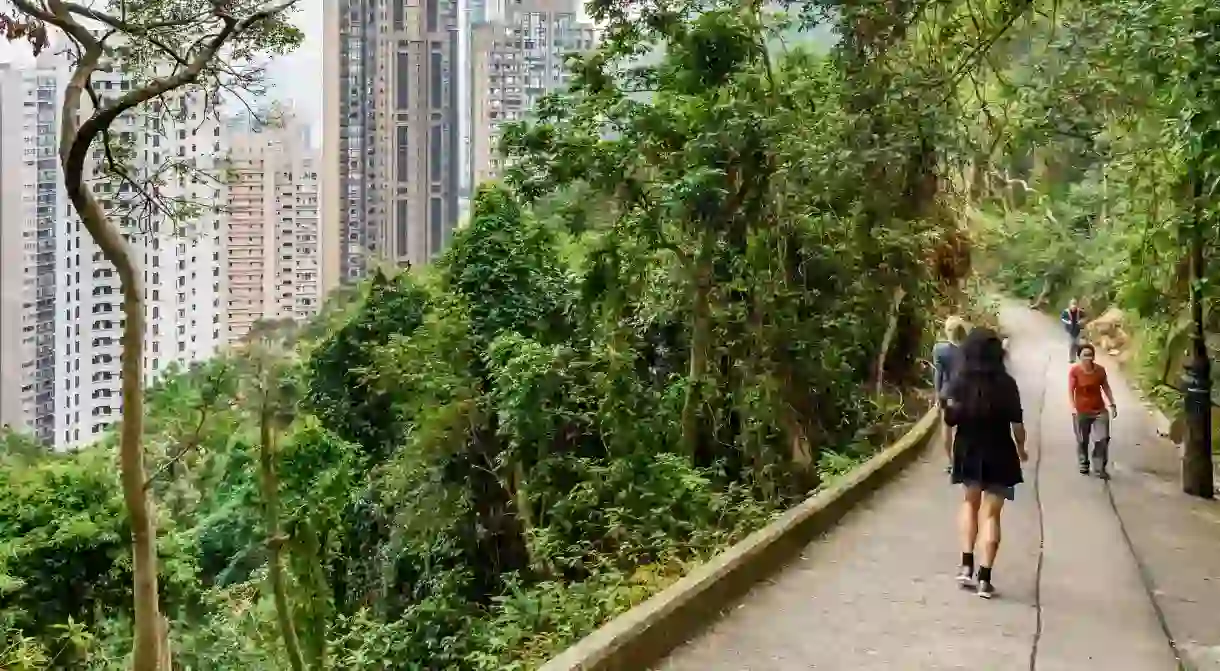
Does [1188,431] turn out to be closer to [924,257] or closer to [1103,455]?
[1103,455]

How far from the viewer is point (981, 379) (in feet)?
21.2

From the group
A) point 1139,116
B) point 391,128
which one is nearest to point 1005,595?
point 1139,116

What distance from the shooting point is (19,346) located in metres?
14.3

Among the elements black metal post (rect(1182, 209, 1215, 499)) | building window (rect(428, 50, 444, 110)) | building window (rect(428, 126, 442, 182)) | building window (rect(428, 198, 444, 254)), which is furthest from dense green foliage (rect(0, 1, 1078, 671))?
building window (rect(428, 50, 444, 110))

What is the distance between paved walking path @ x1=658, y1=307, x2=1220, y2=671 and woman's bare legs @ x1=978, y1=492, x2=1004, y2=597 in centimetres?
17

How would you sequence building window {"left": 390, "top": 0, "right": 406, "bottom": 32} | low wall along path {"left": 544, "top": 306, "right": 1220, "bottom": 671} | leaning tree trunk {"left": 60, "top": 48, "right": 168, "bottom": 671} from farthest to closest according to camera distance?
building window {"left": 390, "top": 0, "right": 406, "bottom": 32}, leaning tree trunk {"left": 60, "top": 48, "right": 168, "bottom": 671}, low wall along path {"left": 544, "top": 306, "right": 1220, "bottom": 671}

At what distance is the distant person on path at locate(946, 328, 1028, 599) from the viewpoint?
20.9ft

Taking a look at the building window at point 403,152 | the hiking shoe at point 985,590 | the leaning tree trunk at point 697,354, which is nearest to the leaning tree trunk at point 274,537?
the leaning tree trunk at point 697,354

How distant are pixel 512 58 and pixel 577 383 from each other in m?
8.62

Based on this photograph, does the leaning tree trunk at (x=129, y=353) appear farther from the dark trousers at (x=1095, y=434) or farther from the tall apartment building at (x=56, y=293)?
the dark trousers at (x=1095, y=434)

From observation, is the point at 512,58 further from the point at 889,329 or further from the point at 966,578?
the point at 966,578

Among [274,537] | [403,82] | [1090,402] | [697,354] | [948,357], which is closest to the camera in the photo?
[948,357]

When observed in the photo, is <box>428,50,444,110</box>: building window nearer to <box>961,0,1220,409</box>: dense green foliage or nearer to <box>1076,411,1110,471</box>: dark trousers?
<box>961,0,1220,409</box>: dense green foliage

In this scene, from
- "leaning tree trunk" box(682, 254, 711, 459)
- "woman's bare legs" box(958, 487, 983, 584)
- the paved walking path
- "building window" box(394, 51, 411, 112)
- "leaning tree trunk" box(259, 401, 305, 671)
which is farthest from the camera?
"building window" box(394, 51, 411, 112)
